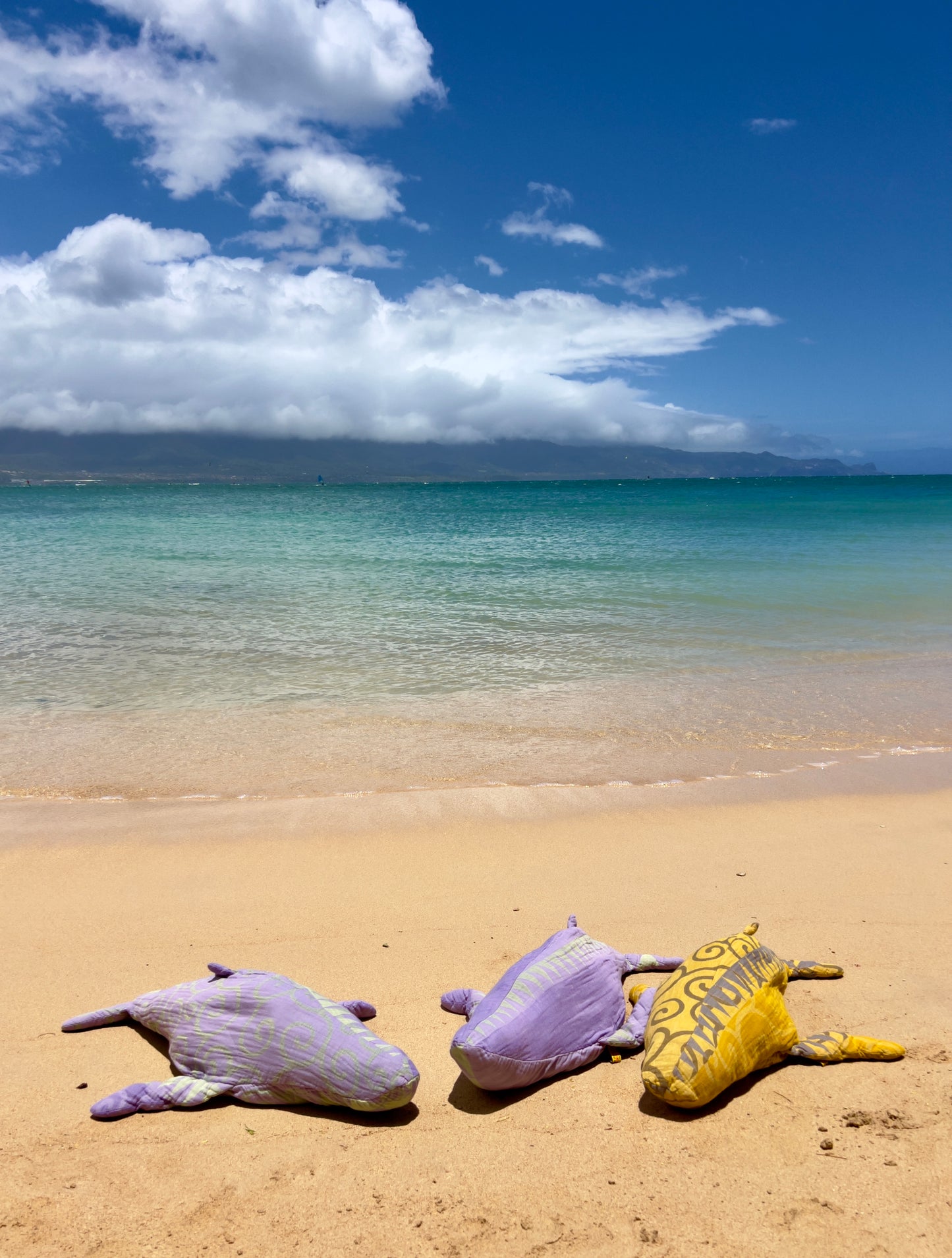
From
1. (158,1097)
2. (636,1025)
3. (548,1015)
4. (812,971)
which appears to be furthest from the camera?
(812,971)

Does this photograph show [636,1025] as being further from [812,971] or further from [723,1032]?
[812,971]

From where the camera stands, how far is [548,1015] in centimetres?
393

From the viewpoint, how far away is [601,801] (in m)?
7.23

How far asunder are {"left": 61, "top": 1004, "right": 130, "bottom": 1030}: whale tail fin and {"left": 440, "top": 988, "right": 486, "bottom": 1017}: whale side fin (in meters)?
1.78

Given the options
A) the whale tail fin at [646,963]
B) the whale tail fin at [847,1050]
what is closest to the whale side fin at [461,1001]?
the whale tail fin at [646,963]

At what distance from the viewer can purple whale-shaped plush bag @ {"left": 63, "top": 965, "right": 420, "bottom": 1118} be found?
3.63 m

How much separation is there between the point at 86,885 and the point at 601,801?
4347 mm

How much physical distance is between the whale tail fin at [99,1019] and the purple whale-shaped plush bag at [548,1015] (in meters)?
1.79

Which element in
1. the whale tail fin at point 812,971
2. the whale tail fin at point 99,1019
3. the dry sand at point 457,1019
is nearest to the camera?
the dry sand at point 457,1019

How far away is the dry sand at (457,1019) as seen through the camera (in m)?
3.11

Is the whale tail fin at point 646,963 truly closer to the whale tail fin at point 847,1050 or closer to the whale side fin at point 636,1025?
the whale side fin at point 636,1025

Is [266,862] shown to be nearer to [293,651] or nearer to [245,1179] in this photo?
[245,1179]

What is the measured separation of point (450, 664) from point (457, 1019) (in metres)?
8.12

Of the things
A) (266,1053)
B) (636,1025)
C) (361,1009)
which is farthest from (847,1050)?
(266,1053)
